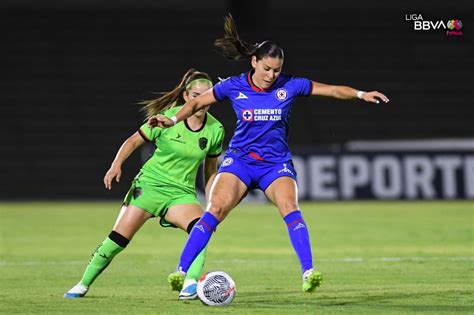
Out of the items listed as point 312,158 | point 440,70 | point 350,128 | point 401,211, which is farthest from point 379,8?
point 401,211

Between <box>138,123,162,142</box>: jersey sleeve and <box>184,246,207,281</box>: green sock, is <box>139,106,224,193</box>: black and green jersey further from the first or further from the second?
<box>184,246,207,281</box>: green sock

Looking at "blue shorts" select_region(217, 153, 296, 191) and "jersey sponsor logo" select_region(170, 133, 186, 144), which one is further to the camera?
"jersey sponsor logo" select_region(170, 133, 186, 144)

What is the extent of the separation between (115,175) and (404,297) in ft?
8.42

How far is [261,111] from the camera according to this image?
7.71 meters

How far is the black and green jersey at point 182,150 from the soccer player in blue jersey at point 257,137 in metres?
0.58

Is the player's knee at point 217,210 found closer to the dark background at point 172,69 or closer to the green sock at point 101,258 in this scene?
the green sock at point 101,258

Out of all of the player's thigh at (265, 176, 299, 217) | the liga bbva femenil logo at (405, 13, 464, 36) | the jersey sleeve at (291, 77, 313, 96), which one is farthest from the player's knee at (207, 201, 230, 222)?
the liga bbva femenil logo at (405, 13, 464, 36)

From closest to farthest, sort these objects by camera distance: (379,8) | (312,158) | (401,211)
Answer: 1. (401,211)
2. (312,158)
3. (379,8)

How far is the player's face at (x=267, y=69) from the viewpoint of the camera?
25.0ft

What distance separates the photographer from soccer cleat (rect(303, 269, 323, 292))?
23.4 ft

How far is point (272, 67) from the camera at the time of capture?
25.0ft

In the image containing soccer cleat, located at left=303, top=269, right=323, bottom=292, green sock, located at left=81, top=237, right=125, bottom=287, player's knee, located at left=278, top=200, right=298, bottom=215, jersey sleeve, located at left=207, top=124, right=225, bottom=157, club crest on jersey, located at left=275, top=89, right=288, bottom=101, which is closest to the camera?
soccer cleat, located at left=303, top=269, right=323, bottom=292

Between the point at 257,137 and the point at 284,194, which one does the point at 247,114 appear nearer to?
the point at 257,137

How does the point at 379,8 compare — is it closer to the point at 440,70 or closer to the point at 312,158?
the point at 440,70
